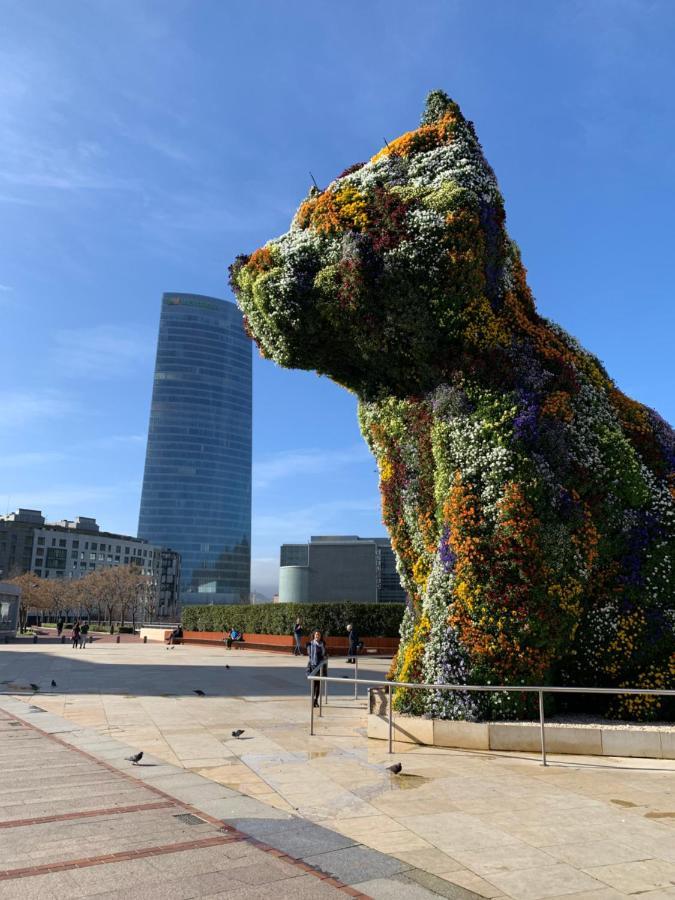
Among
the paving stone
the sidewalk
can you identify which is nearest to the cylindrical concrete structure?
the sidewalk

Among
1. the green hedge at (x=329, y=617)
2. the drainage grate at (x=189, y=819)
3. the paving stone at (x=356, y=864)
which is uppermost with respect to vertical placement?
the green hedge at (x=329, y=617)

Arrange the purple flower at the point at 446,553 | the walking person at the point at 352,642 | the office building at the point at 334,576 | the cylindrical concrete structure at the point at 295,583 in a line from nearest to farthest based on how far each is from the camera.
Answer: the purple flower at the point at 446,553 < the walking person at the point at 352,642 < the office building at the point at 334,576 < the cylindrical concrete structure at the point at 295,583

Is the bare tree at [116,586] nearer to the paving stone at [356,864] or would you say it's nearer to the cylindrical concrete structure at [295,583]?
the cylindrical concrete structure at [295,583]

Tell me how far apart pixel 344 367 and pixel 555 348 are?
3652 millimetres

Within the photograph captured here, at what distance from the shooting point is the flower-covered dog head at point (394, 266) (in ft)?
33.7

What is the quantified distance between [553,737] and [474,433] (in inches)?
172

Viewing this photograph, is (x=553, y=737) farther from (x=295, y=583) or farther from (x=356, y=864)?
(x=295, y=583)

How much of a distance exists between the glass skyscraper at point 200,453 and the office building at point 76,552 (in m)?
4.93

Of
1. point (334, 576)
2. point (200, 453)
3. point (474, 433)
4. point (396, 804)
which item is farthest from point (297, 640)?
point (200, 453)

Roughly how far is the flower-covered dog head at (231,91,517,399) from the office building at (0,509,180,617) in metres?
116

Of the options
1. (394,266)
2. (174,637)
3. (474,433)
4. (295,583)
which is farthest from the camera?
(295,583)

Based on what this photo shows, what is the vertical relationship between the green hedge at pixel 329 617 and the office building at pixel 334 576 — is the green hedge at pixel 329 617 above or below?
below

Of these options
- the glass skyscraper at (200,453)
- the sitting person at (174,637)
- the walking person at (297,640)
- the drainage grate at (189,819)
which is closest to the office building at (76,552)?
the glass skyscraper at (200,453)

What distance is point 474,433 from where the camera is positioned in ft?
32.8
